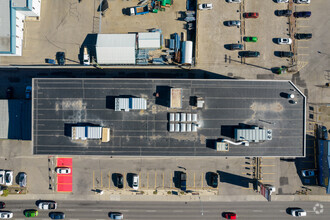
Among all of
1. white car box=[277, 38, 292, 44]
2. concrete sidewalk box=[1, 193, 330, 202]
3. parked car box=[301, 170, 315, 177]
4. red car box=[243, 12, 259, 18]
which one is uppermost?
red car box=[243, 12, 259, 18]

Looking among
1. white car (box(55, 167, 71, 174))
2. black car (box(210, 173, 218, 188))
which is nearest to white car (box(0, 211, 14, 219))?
white car (box(55, 167, 71, 174))

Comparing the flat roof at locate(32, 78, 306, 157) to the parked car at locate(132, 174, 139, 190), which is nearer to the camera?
the flat roof at locate(32, 78, 306, 157)

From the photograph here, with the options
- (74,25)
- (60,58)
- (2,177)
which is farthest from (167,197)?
(74,25)

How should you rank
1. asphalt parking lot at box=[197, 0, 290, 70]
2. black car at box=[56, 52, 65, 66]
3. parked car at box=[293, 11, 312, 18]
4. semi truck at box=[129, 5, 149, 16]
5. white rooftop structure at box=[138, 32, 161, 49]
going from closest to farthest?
white rooftop structure at box=[138, 32, 161, 49], parked car at box=[293, 11, 312, 18], semi truck at box=[129, 5, 149, 16], black car at box=[56, 52, 65, 66], asphalt parking lot at box=[197, 0, 290, 70]

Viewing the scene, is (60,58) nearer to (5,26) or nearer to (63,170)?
(5,26)

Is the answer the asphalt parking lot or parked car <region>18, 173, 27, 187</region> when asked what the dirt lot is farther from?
parked car <region>18, 173, 27, 187</region>

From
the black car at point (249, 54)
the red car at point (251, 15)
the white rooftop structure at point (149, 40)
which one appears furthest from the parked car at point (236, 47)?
the white rooftop structure at point (149, 40)

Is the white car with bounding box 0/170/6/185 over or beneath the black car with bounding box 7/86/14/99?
beneath

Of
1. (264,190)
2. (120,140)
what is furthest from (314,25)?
(120,140)
